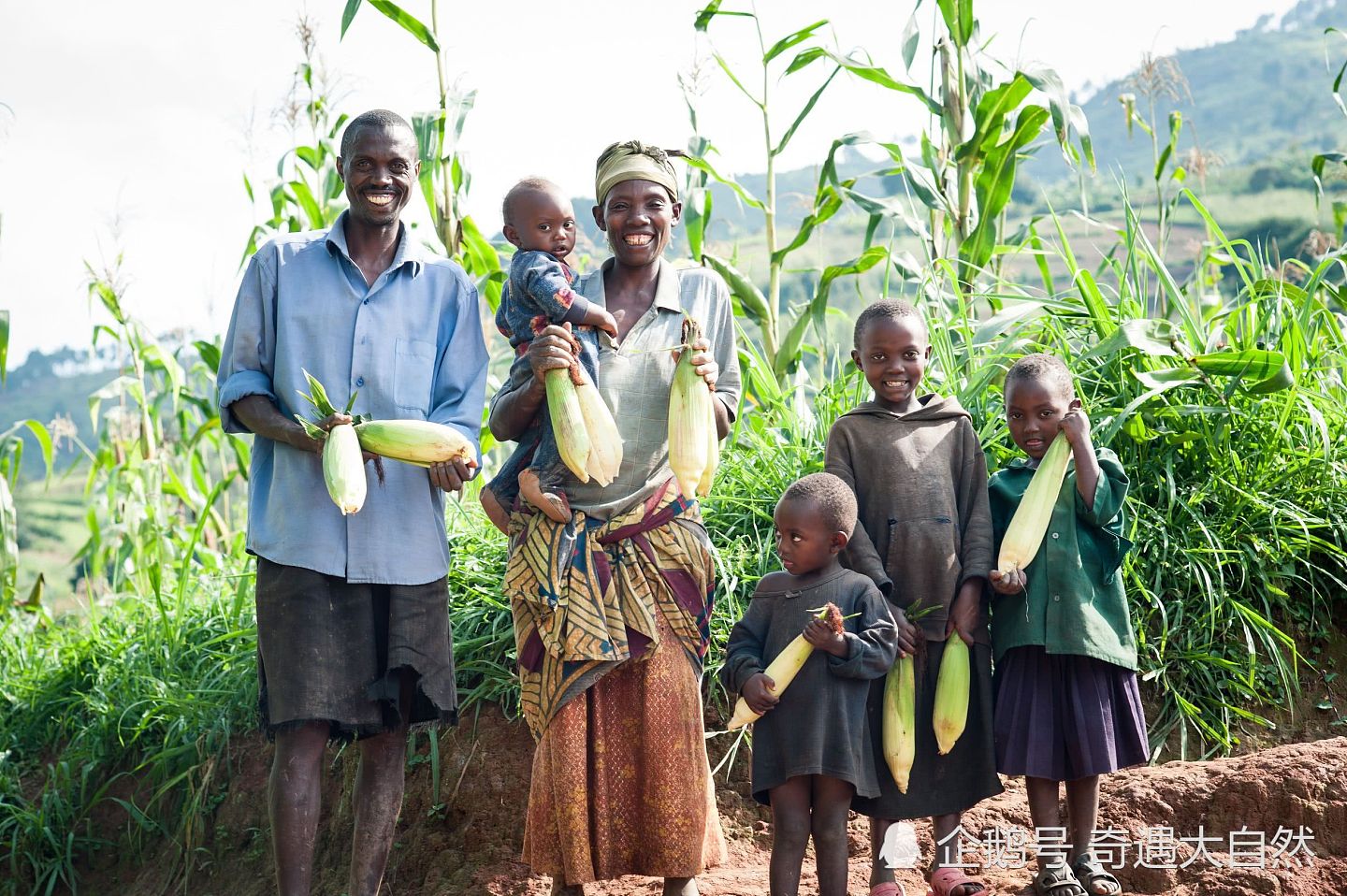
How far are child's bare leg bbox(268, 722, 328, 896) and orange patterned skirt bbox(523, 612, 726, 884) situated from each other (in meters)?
0.48

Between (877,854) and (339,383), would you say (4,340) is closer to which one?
(339,383)

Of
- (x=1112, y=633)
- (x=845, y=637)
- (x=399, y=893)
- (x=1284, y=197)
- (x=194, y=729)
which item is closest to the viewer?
(x=845, y=637)

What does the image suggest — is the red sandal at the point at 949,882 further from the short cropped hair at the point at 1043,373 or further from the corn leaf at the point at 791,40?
the corn leaf at the point at 791,40

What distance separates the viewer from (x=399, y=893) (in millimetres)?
3646

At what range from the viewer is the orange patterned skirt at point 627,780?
2729 millimetres

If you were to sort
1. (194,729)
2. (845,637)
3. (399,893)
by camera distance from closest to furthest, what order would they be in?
(845,637) → (399,893) → (194,729)

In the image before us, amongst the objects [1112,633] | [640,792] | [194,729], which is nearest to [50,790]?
[194,729]

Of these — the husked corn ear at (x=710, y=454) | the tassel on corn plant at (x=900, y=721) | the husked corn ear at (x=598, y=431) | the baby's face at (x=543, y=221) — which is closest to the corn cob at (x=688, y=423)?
the husked corn ear at (x=710, y=454)

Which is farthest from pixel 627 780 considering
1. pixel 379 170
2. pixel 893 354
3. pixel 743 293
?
pixel 743 293

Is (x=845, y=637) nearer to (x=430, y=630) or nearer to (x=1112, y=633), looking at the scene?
(x=1112, y=633)

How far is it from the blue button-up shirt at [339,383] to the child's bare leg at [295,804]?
0.39 m

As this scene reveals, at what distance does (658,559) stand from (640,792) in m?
0.52

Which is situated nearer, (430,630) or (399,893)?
(430,630)

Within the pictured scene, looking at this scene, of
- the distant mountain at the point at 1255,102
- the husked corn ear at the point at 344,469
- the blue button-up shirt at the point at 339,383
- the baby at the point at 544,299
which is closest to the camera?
the husked corn ear at the point at 344,469
